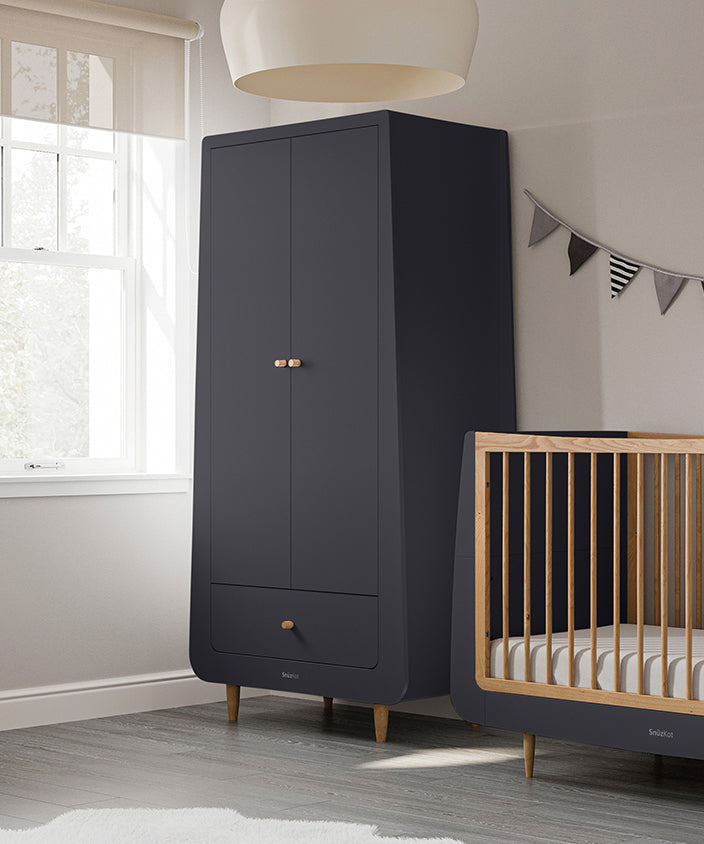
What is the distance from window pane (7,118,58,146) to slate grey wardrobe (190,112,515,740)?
0.48 meters

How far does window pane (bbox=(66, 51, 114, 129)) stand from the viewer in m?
3.96

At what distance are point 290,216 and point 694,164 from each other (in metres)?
1.09

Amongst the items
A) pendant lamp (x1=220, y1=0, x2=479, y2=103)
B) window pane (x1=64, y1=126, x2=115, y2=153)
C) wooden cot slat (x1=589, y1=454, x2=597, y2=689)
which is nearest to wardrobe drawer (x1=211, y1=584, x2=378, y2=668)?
wooden cot slat (x1=589, y1=454, x2=597, y2=689)

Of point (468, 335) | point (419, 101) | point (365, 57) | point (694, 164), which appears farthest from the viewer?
point (419, 101)

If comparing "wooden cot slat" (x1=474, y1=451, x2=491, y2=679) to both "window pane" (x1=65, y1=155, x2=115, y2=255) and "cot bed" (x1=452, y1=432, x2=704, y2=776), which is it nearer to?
"cot bed" (x1=452, y1=432, x2=704, y2=776)

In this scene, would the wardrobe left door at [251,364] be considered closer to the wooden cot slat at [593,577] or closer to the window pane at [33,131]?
the window pane at [33,131]

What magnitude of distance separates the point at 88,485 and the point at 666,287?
174cm

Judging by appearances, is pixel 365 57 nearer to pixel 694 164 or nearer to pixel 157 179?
pixel 694 164

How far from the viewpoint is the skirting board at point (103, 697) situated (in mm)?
3838

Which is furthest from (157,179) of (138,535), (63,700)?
(63,700)

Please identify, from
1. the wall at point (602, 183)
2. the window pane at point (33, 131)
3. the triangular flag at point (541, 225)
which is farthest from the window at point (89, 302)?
the triangular flag at point (541, 225)

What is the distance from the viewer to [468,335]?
12.3 ft

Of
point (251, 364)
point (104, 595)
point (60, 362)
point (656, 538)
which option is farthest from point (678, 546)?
point (60, 362)

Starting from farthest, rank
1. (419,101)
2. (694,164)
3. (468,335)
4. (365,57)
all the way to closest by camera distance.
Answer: (419,101), (468,335), (694,164), (365,57)
